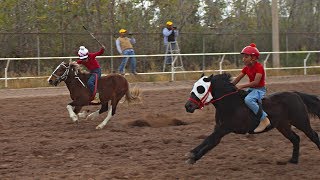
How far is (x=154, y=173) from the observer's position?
7.82 metres

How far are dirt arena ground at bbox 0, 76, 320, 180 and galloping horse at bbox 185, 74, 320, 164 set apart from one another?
0.38 m

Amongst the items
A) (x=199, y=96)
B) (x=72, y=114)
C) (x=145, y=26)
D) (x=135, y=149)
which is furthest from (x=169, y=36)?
(x=199, y=96)

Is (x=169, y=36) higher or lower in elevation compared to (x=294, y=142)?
higher

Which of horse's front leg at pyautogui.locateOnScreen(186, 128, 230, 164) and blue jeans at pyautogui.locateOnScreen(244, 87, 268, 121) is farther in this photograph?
blue jeans at pyautogui.locateOnScreen(244, 87, 268, 121)

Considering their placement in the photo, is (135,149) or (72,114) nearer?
(135,149)

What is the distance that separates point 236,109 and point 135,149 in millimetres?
2099

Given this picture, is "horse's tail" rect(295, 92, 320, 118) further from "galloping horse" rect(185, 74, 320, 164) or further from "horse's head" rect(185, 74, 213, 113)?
"horse's head" rect(185, 74, 213, 113)

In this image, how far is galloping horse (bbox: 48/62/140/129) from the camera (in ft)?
40.9

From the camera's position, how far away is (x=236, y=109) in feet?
27.4

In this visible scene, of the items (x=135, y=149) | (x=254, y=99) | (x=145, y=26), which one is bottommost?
(x=135, y=149)

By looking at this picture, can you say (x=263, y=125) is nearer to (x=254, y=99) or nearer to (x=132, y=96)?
(x=254, y=99)

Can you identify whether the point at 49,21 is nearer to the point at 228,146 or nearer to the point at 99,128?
the point at 99,128

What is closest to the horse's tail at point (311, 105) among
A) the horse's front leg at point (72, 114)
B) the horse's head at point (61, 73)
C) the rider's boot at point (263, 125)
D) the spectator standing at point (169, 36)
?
the rider's boot at point (263, 125)

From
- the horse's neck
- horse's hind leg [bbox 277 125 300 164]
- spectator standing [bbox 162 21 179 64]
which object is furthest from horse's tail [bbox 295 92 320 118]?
spectator standing [bbox 162 21 179 64]
